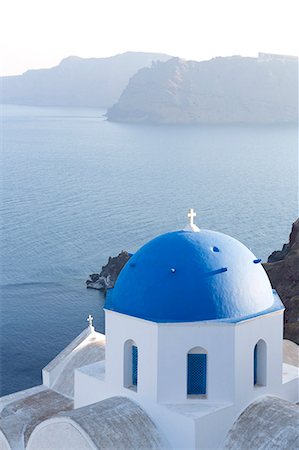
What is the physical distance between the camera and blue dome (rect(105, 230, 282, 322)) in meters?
13.8

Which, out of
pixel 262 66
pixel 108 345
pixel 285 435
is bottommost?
pixel 285 435

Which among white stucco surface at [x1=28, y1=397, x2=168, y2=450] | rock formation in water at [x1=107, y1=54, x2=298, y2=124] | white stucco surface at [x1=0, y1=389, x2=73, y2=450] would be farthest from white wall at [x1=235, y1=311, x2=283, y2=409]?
rock formation in water at [x1=107, y1=54, x2=298, y2=124]

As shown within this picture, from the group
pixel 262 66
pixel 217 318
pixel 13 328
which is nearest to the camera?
pixel 217 318

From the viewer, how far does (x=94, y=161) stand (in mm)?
94812

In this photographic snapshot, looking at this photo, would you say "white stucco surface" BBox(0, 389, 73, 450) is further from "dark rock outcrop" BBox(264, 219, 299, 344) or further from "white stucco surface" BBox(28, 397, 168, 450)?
"dark rock outcrop" BBox(264, 219, 299, 344)

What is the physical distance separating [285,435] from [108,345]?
3800 millimetres

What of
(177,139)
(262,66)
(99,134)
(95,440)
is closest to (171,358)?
(95,440)

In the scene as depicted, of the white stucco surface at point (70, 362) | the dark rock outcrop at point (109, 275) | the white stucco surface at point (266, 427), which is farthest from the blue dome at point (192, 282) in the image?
the dark rock outcrop at point (109, 275)

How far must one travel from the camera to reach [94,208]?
209 ft

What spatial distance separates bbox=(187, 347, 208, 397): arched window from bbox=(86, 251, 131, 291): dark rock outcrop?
30.2 m

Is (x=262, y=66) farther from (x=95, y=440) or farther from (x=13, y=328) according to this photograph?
(x=95, y=440)

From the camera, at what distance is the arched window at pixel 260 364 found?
1451cm

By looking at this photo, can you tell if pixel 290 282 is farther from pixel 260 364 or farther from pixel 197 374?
pixel 197 374

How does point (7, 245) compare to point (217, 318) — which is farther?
point (7, 245)
